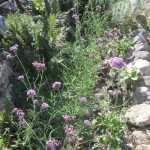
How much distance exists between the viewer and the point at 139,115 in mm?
4328

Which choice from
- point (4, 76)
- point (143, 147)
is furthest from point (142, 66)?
point (4, 76)

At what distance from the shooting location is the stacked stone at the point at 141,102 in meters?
4.16

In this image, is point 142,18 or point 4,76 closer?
point 4,76

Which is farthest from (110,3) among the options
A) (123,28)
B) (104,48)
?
(104,48)

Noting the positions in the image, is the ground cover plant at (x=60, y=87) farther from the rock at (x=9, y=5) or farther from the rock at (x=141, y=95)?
the rock at (x=9, y=5)

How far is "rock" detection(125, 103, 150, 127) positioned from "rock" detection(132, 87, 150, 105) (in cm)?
17

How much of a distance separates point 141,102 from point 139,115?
1.27 ft

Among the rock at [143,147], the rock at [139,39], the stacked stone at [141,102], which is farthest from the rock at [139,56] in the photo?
the rock at [143,147]

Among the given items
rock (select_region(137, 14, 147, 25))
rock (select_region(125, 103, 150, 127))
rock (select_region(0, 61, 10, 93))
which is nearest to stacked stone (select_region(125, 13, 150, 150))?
rock (select_region(125, 103, 150, 127))

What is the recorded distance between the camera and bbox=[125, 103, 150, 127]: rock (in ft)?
14.0

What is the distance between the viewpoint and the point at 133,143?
4113 mm

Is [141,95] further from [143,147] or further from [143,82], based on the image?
[143,147]

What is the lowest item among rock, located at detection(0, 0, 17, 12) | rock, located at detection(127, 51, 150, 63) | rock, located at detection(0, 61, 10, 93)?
rock, located at detection(127, 51, 150, 63)

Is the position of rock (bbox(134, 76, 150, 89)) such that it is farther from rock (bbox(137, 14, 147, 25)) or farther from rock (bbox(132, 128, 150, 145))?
rock (bbox(137, 14, 147, 25))
